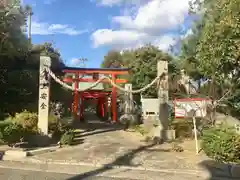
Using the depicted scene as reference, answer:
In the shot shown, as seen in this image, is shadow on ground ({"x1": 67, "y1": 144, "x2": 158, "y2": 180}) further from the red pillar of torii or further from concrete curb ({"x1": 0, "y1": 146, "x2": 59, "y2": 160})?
the red pillar of torii

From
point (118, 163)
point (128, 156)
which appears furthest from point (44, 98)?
point (118, 163)

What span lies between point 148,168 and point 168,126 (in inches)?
226

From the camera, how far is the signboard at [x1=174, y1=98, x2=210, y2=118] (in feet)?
38.9

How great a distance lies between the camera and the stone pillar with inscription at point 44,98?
1274cm

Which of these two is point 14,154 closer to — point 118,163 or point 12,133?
point 12,133

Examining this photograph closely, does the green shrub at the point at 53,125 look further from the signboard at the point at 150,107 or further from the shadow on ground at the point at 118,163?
the signboard at the point at 150,107

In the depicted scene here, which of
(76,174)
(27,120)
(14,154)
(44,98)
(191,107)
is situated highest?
(44,98)

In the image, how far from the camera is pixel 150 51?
31.2 metres

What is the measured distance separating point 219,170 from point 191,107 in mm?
4187

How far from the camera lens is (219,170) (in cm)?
798

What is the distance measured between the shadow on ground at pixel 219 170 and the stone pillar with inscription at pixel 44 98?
6.84 metres

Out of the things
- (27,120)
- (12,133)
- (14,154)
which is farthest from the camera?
(27,120)

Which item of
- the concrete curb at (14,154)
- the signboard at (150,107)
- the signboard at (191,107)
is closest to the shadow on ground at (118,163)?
the signboard at (191,107)

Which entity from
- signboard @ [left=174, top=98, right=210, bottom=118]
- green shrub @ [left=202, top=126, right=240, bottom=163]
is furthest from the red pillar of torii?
green shrub @ [left=202, top=126, right=240, bottom=163]
